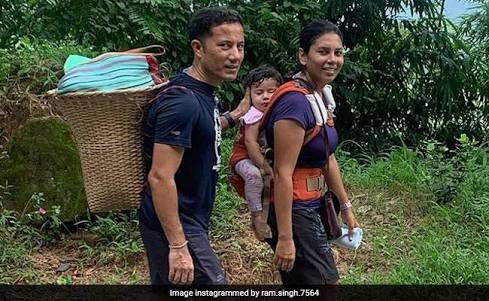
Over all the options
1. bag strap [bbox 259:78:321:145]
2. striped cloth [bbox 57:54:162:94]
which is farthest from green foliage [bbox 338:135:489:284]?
striped cloth [bbox 57:54:162:94]

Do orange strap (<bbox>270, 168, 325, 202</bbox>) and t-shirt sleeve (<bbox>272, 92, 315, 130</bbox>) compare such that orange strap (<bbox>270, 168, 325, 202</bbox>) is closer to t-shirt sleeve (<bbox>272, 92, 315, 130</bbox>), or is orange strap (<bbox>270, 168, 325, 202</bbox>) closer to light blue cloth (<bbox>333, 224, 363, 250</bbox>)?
t-shirt sleeve (<bbox>272, 92, 315, 130</bbox>)

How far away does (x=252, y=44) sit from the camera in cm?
634

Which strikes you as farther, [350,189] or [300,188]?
[350,189]

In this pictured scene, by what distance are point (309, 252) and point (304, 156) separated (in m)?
0.36

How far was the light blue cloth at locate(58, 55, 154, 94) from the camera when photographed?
245 centimetres

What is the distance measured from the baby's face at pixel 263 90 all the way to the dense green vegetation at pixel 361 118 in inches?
38.4

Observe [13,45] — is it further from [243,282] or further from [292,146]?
[292,146]

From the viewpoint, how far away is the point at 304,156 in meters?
2.64

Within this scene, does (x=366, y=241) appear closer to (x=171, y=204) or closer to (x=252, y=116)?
(x=252, y=116)

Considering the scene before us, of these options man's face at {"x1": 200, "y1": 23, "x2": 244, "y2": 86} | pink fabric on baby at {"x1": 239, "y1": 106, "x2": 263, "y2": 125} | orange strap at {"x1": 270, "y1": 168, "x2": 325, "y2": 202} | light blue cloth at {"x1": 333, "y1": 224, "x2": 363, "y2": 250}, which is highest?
man's face at {"x1": 200, "y1": 23, "x2": 244, "y2": 86}

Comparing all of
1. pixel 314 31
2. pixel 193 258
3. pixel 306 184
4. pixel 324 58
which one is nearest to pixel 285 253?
pixel 306 184

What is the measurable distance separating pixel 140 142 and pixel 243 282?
6.33 ft

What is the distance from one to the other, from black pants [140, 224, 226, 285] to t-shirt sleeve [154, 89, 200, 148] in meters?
0.35

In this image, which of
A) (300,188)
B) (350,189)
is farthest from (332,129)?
(350,189)
